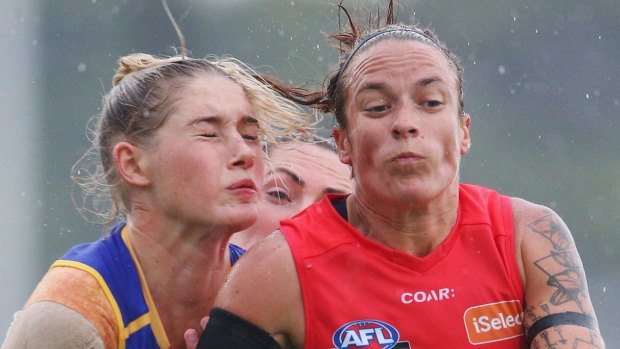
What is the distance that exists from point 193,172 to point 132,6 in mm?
5797

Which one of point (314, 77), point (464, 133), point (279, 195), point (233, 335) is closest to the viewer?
point (233, 335)

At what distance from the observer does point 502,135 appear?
953 cm

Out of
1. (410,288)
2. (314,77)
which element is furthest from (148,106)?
(314,77)

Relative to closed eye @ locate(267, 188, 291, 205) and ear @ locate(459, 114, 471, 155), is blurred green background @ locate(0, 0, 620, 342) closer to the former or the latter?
closed eye @ locate(267, 188, 291, 205)

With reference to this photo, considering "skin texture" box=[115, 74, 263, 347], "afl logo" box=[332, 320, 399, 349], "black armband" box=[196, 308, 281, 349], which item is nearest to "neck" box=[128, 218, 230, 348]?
"skin texture" box=[115, 74, 263, 347]

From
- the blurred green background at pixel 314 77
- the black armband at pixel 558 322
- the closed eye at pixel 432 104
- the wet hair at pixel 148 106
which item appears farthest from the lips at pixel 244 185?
the blurred green background at pixel 314 77

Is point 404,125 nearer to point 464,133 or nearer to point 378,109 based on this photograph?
point 378,109

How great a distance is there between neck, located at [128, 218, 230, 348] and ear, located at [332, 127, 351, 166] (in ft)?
1.42

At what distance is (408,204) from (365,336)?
359mm

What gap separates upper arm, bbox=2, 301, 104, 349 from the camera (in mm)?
2973

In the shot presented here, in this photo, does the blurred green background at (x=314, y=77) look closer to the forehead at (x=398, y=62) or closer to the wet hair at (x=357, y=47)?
the wet hair at (x=357, y=47)

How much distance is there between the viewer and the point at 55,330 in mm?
2977

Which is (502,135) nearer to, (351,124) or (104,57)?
(104,57)

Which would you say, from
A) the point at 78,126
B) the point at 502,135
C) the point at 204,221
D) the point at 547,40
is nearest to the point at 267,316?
the point at 204,221
